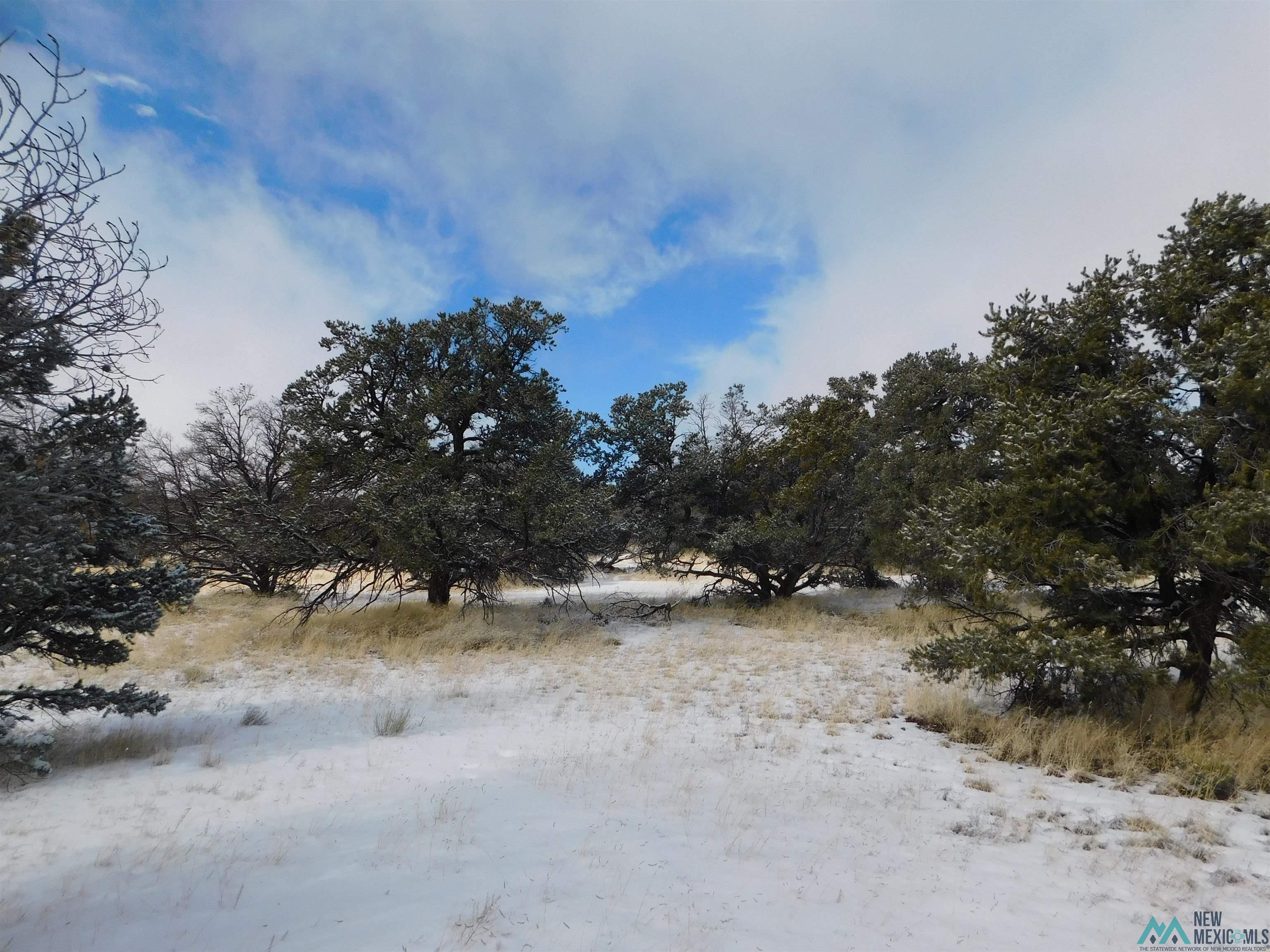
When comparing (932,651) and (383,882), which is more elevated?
(932,651)

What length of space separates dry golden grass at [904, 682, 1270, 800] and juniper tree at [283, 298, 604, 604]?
29.6 feet

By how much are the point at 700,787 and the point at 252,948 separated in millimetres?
3717

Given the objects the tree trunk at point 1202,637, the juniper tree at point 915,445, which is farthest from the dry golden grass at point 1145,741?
the juniper tree at point 915,445

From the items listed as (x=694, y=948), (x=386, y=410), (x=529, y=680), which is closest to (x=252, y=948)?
(x=694, y=948)

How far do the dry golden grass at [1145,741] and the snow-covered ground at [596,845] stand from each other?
318 mm

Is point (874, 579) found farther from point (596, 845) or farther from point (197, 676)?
point (197, 676)

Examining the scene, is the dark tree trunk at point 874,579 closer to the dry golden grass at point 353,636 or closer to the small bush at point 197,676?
the dry golden grass at point 353,636

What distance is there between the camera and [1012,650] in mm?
6965

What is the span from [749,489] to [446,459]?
9.70 meters

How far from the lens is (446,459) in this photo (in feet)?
48.8

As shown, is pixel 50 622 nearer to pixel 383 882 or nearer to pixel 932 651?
pixel 383 882

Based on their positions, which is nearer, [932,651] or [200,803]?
[200,803]

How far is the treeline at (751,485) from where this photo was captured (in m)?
5.14

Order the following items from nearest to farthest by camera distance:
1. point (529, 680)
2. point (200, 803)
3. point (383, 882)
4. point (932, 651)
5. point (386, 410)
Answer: point (383, 882) → point (200, 803) → point (932, 651) → point (529, 680) → point (386, 410)
